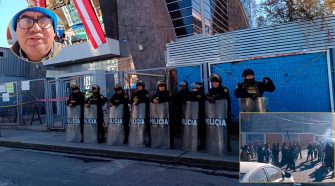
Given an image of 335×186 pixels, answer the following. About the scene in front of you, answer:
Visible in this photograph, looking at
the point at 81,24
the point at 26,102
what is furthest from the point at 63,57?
the point at 26,102

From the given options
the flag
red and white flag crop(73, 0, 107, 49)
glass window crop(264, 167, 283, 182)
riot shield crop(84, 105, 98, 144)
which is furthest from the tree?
red and white flag crop(73, 0, 107, 49)

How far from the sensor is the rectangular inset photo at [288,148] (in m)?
4.02

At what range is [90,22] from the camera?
20141mm

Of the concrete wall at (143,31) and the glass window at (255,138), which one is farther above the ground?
the concrete wall at (143,31)

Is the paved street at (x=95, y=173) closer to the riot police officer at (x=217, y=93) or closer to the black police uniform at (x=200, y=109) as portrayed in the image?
the black police uniform at (x=200, y=109)

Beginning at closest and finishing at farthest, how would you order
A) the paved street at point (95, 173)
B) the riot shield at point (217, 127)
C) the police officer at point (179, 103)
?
the paved street at point (95, 173) → the riot shield at point (217, 127) → the police officer at point (179, 103)

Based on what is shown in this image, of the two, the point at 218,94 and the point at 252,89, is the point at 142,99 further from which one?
the point at 252,89

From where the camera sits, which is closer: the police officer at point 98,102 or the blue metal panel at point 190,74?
the police officer at point 98,102

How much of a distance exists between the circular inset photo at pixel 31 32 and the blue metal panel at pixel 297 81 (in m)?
10.1

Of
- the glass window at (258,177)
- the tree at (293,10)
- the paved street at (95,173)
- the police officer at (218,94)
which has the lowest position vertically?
the paved street at (95,173)

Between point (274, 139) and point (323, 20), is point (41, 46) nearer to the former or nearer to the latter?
point (323, 20)

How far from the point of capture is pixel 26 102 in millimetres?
14273

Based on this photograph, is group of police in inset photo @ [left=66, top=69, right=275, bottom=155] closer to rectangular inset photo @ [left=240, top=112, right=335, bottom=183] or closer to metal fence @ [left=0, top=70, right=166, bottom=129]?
metal fence @ [left=0, top=70, right=166, bottom=129]

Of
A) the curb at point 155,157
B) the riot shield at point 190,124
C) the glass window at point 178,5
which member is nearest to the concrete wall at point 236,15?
the glass window at point 178,5
